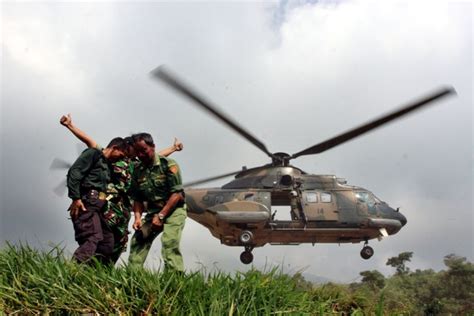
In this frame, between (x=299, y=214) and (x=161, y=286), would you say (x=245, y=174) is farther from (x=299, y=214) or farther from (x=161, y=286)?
(x=161, y=286)

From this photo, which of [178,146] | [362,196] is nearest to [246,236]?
[362,196]

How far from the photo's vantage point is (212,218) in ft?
43.7

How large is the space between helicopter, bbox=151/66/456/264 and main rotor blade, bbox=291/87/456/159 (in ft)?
1.54

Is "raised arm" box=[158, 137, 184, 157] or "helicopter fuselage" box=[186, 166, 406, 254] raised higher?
"helicopter fuselage" box=[186, 166, 406, 254]

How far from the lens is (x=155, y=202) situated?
15.8 feet

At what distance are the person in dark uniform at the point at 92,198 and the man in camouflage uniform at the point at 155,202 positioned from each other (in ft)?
0.85

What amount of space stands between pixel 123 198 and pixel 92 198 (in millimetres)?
489

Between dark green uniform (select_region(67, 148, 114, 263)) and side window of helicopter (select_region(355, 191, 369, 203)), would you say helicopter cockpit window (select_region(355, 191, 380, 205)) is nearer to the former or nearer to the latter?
side window of helicopter (select_region(355, 191, 369, 203))

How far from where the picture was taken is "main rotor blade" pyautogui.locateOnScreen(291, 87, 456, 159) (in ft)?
29.4

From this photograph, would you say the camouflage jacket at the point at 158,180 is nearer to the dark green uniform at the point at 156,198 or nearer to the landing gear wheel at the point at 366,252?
the dark green uniform at the point at 156,198

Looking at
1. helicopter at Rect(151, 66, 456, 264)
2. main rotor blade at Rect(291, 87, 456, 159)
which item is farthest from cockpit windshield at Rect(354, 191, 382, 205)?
main rotor blade at Rect(291, 87, 456, 159)

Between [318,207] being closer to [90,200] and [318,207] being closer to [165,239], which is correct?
[165,239]

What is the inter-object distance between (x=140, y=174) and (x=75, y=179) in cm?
66

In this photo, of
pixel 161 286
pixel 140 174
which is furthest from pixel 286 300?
pixel 140 174
